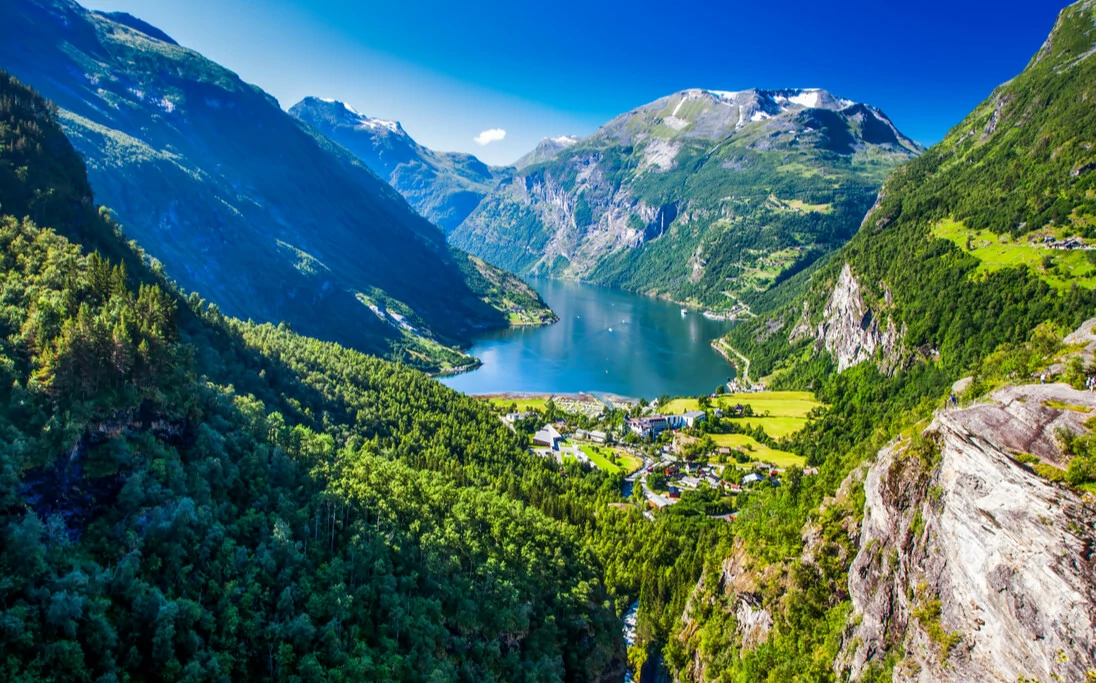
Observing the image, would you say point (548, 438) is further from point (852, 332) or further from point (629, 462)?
point (852, 332)

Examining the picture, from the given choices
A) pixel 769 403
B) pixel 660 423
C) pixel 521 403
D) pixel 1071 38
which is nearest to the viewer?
pixel 660 423

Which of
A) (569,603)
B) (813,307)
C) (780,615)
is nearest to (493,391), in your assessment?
(813,307)

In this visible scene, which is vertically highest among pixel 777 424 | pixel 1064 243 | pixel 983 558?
pixel 1064 243

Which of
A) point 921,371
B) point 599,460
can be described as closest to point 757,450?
point 599,460

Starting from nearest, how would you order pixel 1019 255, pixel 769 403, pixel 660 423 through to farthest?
pixel 1019 255 → pixel 660 423 → pixel 769 403

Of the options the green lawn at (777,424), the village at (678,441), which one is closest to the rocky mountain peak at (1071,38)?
the village at (678,441)

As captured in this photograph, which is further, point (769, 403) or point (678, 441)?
point (769, 403)

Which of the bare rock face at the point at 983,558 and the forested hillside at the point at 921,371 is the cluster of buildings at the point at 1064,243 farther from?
the bare rock face at the point at 983,558
